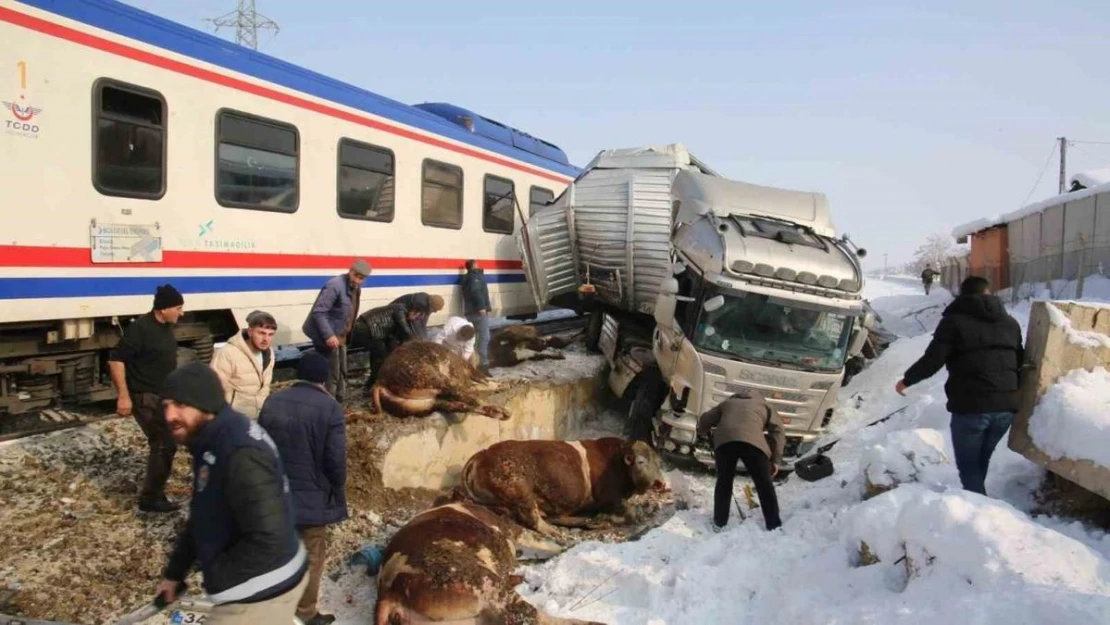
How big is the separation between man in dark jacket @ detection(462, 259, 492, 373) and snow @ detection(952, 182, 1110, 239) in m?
13.4

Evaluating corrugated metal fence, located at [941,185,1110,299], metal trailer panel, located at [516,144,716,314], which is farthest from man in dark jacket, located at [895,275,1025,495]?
corrugated metal fence, located at [941,185,1110,299]

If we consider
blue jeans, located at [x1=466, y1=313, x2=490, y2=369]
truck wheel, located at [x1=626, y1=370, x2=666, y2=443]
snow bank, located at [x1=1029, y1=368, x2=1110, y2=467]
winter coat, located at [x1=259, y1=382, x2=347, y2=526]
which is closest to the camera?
winter coat, located at [x1=259, y1=382, x2=347, y2=526]

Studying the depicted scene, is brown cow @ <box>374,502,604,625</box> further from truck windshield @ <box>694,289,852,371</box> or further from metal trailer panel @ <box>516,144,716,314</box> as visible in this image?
metal trailer panel @ <box>516,144,716,314</box>

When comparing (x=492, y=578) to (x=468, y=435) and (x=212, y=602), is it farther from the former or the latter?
(x=468, y=435)

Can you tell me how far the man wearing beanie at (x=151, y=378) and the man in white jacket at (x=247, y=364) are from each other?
40cm

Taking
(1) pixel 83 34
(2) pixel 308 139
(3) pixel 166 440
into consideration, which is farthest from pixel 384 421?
(1) pixel 83 34

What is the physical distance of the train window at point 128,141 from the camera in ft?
18.0

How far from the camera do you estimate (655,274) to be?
1032 cm

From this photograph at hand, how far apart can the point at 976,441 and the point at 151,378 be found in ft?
19.3

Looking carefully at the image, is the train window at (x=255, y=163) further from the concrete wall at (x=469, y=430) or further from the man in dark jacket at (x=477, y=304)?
the man in dark jacket at (x=477, y=304)

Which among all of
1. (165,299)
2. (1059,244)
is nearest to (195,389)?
(165,299)

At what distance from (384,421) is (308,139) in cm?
336

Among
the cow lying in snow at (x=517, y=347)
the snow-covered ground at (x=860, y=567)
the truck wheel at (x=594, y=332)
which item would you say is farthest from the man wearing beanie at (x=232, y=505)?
the truck wheel at (x=594, y=332)

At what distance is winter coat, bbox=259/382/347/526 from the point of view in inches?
144
